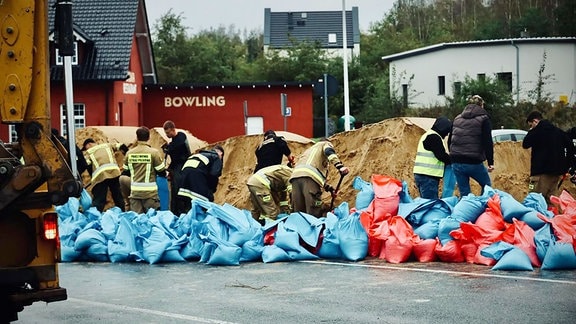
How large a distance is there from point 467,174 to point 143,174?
5364 mm

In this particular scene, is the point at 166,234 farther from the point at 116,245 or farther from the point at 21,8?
the point at 21,8

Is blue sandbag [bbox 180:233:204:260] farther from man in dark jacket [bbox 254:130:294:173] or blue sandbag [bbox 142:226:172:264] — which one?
man in dark jacket [bbox 254:130:294:173]

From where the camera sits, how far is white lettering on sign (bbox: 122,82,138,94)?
155 ft

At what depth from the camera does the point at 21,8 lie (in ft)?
25.9

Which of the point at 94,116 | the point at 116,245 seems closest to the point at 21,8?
the point at 116,245

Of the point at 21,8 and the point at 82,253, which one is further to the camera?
the point at 82,253

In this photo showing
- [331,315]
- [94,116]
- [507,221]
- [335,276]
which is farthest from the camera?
[94,116]

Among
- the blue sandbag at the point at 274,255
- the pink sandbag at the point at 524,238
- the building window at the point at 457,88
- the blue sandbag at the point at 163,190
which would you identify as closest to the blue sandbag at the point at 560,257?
the pink sandbag at the point at 524,238

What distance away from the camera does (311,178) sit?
56.4 feet

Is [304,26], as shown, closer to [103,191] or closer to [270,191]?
[103,191]

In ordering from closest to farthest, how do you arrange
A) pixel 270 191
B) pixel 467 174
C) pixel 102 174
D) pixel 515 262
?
1. pixel 515 262
2. pixel 467 174
3. pixel 270 191
4. pixel 102 174

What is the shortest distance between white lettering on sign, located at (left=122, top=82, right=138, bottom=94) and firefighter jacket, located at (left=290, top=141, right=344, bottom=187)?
30378mm

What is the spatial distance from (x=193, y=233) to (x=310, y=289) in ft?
11.5

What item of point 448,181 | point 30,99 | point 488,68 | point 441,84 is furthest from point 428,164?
point 441,84
